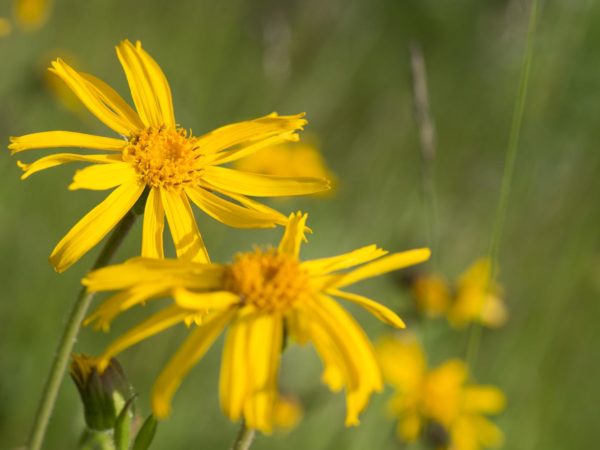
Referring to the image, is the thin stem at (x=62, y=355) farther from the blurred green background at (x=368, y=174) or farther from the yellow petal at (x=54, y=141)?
the blurred green background at (x=368, y=174)

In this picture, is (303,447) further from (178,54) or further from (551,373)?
(178,54)

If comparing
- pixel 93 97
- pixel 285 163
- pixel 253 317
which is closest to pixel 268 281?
pixel 253 317

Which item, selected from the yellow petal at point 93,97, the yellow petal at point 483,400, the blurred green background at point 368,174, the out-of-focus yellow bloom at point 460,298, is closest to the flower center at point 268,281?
the yellow petal at point 93,97

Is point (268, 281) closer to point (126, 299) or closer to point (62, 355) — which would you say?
point (126, 299)

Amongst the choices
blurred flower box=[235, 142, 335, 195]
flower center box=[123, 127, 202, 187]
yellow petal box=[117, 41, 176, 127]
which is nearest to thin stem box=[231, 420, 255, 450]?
flower center box=[123, 127, 202, 187]

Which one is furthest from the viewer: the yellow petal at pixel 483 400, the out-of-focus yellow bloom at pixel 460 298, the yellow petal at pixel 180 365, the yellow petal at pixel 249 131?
the yellow petal at pixel 483 400

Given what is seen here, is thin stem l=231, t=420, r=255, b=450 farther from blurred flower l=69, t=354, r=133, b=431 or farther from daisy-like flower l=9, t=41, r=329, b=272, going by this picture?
daisy-like flower l=9, t=41, r=329, b=272

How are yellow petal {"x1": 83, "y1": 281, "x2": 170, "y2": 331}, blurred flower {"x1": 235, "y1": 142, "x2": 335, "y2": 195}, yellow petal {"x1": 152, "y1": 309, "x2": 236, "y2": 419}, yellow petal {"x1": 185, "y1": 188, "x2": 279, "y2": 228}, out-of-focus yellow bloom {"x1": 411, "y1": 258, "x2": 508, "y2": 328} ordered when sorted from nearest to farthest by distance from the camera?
1. yellow petal {"x1": 152, "y1": 309, "x2": 236, "y2": 419}
2. yellow petal {"x1": 83, "y1": 281, "x2": 170, "y2": 331}
3. yellow petal {"x1": 185, "y1": 188, "x2": 279, "y2": 228}
4. out-of-focus yellow bloom {"x1": 411, "y1": 258, "x2": 508, "y2": 328}
5. blurred flower {"x1": 235, "y1": 142, "x2": 335, "y2": 195}
